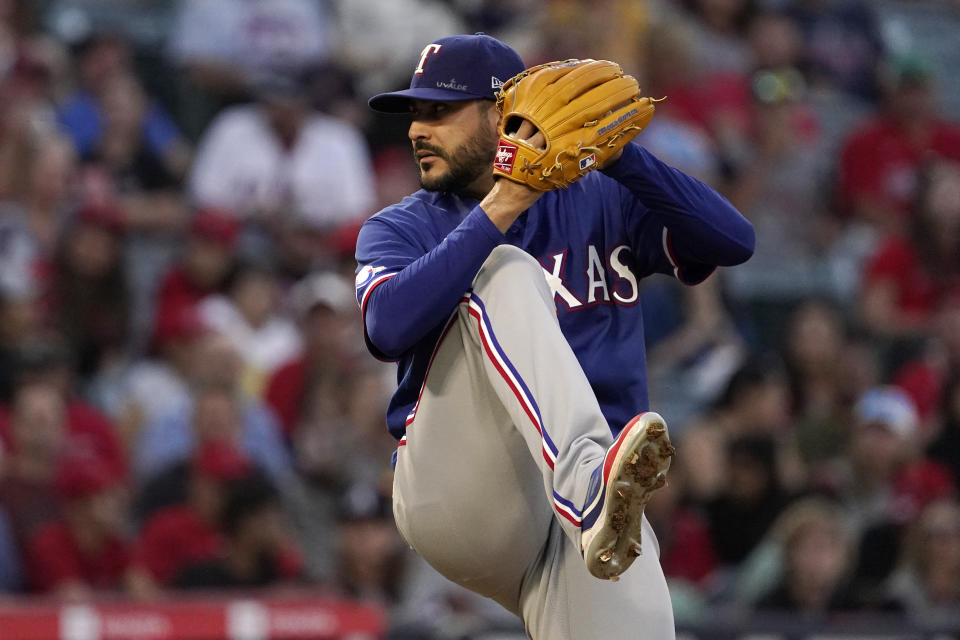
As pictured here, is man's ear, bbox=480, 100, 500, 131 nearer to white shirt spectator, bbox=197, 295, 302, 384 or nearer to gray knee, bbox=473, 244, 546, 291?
gray knee, bbox=473, 244, 546, 291

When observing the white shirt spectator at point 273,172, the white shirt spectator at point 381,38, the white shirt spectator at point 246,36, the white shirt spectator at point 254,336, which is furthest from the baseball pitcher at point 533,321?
the white shirt spectator at point 381,38

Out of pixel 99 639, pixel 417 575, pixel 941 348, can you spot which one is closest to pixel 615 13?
pixel 941 348

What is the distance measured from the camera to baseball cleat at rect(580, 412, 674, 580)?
274cm

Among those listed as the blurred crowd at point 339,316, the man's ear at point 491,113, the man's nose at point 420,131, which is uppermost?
the man's ear at point 491,113

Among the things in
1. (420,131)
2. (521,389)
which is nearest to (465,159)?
(420,131)

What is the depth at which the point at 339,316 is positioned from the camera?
21.7ft

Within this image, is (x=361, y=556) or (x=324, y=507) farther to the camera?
(x=324, y=507)

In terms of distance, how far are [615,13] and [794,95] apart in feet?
5.78

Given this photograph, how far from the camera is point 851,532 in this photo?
6.79 metres

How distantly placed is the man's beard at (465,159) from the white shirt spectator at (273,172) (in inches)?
155

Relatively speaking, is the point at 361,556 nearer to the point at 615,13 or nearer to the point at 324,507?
the point at 324,507

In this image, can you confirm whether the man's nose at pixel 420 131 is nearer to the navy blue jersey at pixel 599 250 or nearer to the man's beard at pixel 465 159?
the man's beard at pixel 465 159

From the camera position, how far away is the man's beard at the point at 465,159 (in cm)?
338

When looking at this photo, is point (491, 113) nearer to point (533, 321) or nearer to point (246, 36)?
point (533, 321)
